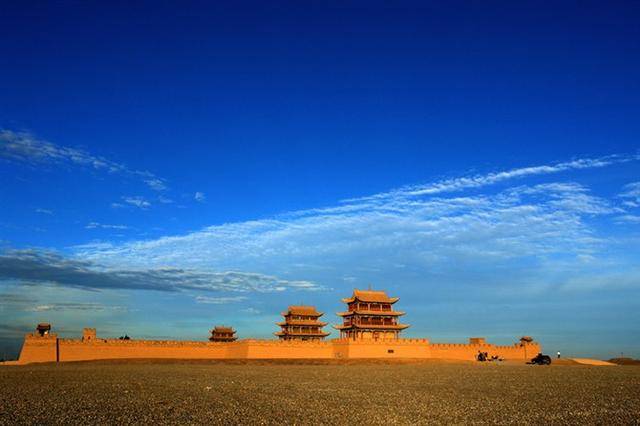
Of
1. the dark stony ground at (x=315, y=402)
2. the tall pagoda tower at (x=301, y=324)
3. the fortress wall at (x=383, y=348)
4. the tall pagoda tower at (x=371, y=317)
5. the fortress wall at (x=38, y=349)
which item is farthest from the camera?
the tall pagoda tower at (x=301, y=324)

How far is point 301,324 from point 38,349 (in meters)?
33.3

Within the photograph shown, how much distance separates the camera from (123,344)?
2002 inches

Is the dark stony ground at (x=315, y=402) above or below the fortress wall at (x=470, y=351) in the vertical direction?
below

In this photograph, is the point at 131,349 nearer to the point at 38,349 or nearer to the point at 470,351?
the point at 38,349

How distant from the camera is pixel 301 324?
72.2 m

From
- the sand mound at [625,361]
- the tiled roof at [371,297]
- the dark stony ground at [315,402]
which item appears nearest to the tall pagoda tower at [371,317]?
the tiled roof at [371,297]

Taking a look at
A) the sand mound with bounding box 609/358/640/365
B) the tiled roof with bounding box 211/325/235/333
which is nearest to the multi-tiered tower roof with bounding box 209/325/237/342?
the tiled roof with bounding box 211/325/235/333

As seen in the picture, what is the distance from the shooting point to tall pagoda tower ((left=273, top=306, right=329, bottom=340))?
7206 cm

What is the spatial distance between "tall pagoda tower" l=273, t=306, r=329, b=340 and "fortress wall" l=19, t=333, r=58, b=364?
31.0 meters

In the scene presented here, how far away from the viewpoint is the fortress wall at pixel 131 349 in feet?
161

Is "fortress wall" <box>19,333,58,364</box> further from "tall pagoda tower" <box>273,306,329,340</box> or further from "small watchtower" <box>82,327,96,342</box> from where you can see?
"tall pagoda tower" <box>273,306,329,340</box>

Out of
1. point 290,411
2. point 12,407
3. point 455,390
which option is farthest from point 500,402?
point 12,407

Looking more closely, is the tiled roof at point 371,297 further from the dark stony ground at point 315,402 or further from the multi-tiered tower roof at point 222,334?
the dark stony ground at point 315,402

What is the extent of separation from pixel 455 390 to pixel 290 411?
8.05 m
